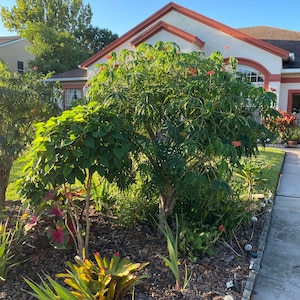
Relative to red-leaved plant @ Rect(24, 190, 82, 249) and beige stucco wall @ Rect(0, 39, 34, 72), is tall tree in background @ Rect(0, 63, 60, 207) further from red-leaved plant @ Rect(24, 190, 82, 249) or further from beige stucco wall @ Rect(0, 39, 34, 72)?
beige stucco wall @ Rect(0, 39, 34, 72)

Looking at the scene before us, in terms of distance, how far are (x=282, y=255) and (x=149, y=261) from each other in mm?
1724

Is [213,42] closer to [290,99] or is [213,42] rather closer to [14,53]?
[290,99]

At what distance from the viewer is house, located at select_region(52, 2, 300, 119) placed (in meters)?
13.4

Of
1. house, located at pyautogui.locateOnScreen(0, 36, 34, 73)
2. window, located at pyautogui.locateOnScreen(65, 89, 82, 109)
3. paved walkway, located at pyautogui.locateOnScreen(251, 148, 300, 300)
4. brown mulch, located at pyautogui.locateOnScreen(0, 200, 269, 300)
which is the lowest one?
paved walkway, located at pyautogui.locateOnScreen(251, 148, 300, 300)

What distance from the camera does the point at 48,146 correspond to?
258cm

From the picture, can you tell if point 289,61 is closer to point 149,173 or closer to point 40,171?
point 149,173

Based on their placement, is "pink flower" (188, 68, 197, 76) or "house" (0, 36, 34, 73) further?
"house" (0, 36, 34, 73)

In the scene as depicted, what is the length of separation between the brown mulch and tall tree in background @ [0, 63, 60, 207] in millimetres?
1092

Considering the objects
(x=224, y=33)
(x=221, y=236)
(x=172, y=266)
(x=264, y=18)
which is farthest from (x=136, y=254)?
(x=264, y=18)

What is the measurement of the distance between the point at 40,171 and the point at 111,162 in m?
0.66

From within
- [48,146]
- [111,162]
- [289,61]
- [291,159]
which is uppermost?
[289,61]

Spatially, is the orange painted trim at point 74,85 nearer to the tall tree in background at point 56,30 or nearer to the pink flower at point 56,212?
the tall tree in background at point 56,30

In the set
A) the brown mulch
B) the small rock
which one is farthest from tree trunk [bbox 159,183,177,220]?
the small rock

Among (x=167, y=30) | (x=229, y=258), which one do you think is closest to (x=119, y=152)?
(x=229, y=258)
